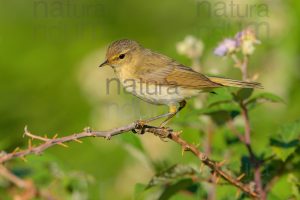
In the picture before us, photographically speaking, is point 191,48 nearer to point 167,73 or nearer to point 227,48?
point 167,73

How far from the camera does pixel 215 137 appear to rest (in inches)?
200

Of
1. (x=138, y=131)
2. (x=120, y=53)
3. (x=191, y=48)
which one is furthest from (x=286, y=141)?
(x=120, y=53)

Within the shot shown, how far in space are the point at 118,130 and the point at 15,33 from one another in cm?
727

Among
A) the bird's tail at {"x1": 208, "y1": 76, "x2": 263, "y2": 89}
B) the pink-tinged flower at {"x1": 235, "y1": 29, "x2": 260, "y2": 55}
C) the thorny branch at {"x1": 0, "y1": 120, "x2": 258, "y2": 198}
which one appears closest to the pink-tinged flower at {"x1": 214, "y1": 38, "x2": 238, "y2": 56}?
the pink-tinged flower at {"x1": 235, "y1": 29, "x2": 260, "y2": 55}

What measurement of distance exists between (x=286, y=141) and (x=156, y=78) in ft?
5.14

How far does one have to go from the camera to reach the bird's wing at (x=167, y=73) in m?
5.26

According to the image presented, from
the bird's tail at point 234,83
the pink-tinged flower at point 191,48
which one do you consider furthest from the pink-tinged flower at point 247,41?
the pink-tinged flower at point 191,48

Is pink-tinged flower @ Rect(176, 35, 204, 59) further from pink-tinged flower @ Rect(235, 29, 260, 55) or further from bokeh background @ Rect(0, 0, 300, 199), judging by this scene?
pink-tinged flower @ Rect(235, 29, 260, 55)

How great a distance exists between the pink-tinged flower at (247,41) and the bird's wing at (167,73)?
0.46 m

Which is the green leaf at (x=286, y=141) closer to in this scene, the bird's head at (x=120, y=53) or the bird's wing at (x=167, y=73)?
the bird's wing at (x=167, y=73)

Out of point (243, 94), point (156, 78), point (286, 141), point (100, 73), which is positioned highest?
point (243, 94)

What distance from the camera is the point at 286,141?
4.14 meters

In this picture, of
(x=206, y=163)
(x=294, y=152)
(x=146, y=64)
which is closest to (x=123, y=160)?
(x=146, y=64)

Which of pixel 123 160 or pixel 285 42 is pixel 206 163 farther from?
pixel 123 160
